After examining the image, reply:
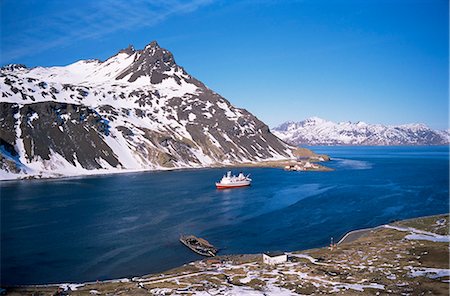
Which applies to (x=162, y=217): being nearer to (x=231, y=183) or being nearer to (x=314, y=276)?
(x=314, y=276)

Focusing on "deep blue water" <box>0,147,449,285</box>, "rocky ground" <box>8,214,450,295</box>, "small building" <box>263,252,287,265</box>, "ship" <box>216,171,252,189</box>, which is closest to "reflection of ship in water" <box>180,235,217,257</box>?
"deep blue water" <box>0,147,449,285</box>

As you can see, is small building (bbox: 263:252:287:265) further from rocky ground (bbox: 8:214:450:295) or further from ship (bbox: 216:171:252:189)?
ship (bbox: 216:171:252:189)

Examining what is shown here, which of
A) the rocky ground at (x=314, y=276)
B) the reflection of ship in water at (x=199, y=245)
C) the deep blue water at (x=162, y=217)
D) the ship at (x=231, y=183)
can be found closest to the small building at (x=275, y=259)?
the rocky ground at (x=314, y=276)

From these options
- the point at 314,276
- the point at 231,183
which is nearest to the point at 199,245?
the point at 314,276

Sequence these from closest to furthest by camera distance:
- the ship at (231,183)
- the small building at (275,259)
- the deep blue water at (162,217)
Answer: the small building at (275,259) → the deep blue water at (162,217) → the ship at (231,183)

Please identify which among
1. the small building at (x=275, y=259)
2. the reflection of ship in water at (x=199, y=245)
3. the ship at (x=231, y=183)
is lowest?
the reflection of ship in water at (x=199, y=245)

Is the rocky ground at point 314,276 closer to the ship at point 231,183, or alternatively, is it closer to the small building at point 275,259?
the small building at point 275,259
